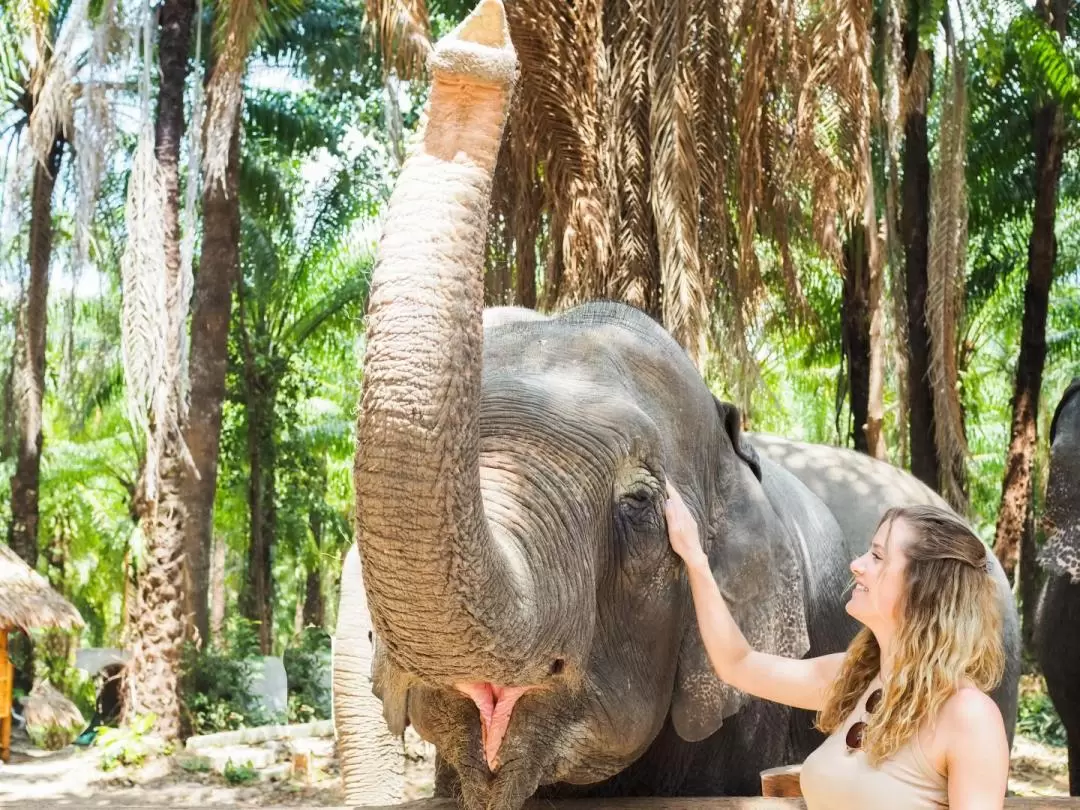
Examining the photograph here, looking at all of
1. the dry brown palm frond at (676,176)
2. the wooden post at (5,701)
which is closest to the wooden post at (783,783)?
the dry brown palm frond at (676,176)

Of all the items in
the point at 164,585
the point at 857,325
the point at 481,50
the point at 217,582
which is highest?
the point at 857,325

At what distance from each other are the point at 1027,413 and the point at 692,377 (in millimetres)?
13216

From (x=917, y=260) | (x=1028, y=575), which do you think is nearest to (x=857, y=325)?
(x=917, y=260)

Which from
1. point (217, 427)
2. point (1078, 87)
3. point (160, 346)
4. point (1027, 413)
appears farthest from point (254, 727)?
point (1078, 87)

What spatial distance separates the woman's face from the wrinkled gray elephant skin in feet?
2.00

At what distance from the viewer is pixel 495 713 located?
3.18 m

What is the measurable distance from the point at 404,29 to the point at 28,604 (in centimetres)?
1056

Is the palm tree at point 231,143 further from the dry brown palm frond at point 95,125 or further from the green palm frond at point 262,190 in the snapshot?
the dry brown palm frond at point 95,125

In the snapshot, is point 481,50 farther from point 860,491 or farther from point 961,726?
point 860,491

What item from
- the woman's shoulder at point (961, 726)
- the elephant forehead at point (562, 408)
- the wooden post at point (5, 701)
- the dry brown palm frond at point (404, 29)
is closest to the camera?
the woman's shoulder at point (961, 726)

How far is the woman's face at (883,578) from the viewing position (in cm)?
303

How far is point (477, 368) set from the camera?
2590 millimetres

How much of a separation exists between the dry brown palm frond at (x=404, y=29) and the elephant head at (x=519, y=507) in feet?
14.6

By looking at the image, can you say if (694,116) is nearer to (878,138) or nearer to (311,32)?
(878,138)
